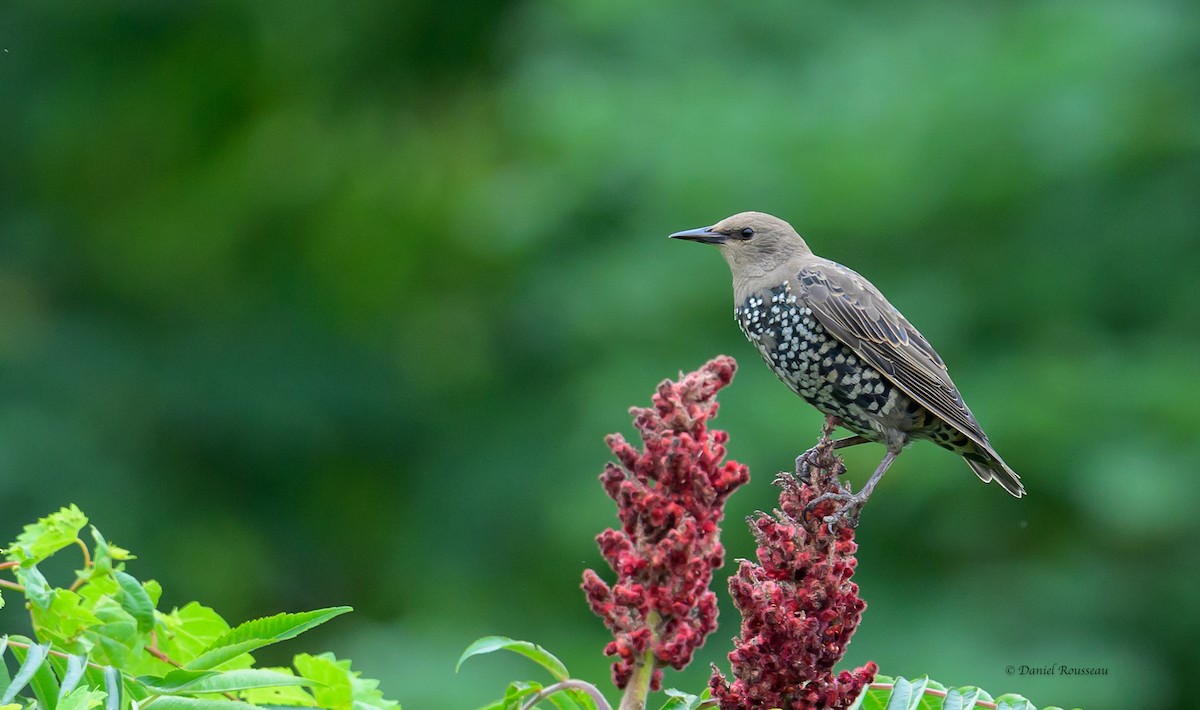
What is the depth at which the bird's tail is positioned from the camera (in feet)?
13.8

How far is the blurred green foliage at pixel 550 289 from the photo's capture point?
802 centimetres

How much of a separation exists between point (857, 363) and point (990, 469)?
0.50 m

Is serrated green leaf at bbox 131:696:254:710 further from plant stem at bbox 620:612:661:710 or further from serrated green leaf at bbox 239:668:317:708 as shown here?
plant stem at bbox 620:612:661:710

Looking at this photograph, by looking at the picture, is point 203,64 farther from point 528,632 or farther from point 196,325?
point 528,632

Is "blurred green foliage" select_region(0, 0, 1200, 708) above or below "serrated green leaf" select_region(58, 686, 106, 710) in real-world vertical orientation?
above

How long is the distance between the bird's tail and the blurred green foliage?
9.97 ft

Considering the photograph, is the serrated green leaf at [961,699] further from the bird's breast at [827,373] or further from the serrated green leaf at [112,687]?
the bird's breast at [827,373]

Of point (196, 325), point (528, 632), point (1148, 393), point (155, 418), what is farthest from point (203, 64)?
point (1148, 393)

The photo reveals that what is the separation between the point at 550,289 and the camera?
31.1ft

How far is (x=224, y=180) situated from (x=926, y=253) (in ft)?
19.0

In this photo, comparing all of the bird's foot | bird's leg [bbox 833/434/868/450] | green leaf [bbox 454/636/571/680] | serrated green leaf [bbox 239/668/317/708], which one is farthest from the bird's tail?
serrated green leaf [bbox 239/668/317/708]

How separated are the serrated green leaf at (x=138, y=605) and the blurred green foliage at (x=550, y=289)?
522 centimetres

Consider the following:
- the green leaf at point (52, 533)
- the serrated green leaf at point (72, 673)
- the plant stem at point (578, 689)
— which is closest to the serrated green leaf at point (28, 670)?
the serrated green leaf at point (72, 673)

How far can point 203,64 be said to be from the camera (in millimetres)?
12250
